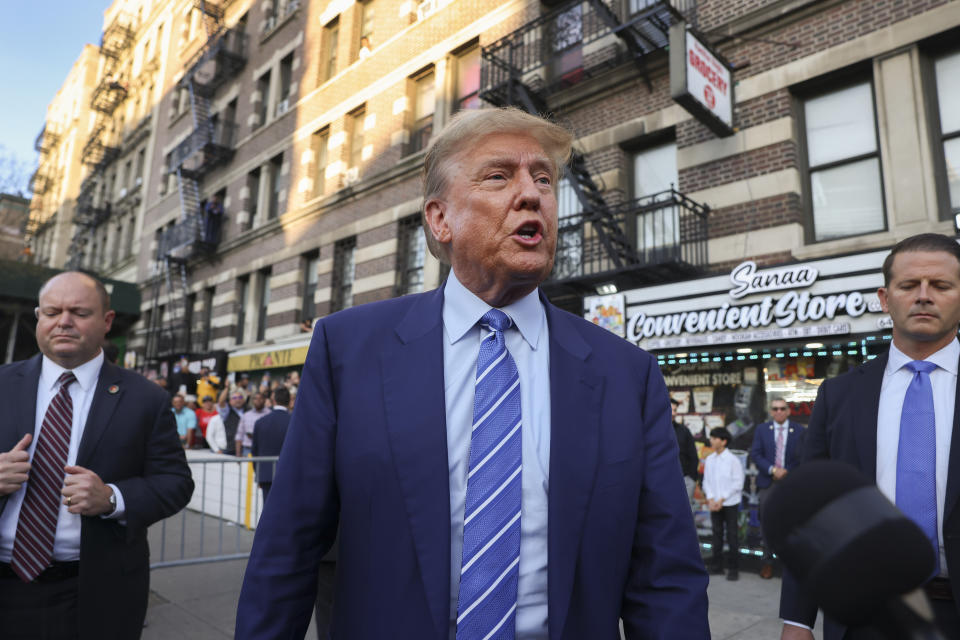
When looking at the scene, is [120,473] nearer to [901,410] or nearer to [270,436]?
[901,410]

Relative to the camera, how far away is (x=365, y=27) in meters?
18.7

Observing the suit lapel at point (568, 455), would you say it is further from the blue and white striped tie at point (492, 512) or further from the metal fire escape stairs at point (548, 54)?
the metal fire escape stairs at point (548, 54)

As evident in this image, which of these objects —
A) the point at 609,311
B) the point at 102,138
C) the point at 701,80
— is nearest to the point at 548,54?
the point at 701,80

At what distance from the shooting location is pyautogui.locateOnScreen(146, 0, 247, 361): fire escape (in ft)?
75.9

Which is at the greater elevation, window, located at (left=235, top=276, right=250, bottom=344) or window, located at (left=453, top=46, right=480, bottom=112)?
window, located at (left=453, top=46, right=480, bottom=112)

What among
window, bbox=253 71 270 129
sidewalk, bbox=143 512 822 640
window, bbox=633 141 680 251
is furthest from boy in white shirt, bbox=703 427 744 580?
window, bbox=253 71 270 129

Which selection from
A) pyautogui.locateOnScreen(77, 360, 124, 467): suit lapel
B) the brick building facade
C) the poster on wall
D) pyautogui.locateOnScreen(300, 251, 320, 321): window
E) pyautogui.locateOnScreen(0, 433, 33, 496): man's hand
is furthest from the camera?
pyautogui.locateOnScreen(300, 251, 320, 321): window

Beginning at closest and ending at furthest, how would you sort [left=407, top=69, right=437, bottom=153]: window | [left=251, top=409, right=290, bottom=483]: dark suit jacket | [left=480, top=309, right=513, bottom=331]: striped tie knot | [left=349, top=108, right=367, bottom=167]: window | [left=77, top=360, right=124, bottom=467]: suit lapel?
[left=480, top=309, right=513, bottom=331]: striped tie knot, [left=77, top=360, right=124, bottom=467]: suit lapel, [left=251, top=409, right=290, bottom=483]: dark suit jacket, [left=407, top=69, right=437, bottom=153]: window, [left=349, top=108, right=367, bottom=167]: window

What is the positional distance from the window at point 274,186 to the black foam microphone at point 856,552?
70.3ft

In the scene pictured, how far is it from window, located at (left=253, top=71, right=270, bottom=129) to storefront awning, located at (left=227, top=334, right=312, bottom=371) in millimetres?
8503

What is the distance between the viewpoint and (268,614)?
5.59 ft

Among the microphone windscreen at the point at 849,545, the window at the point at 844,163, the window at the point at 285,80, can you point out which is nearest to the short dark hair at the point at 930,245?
the microphone windscreen at the point at 849,545

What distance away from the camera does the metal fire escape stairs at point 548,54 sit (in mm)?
10648

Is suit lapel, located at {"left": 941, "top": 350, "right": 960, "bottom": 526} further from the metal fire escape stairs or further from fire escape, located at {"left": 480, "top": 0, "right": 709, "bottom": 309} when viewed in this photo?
the metal fire escape stairs
